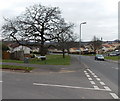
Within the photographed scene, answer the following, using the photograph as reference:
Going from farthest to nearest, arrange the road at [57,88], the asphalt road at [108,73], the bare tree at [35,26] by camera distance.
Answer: the bare tree at [35,26], the asphalt road at [108,73], the road at [57,88]

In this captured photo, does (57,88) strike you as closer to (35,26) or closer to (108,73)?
(108,73)

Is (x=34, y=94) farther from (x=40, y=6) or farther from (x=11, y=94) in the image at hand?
(x=40, y=6)

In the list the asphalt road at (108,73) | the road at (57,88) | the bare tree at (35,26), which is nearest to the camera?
the road at (57,88)

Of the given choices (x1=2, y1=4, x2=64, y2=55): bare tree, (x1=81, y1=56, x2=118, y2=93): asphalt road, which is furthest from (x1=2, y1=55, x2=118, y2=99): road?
(x1=2, y1=4, x2=64, y2=55): bare tree

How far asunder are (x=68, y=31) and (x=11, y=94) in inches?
1310

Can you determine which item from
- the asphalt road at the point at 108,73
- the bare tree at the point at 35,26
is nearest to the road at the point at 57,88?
the asphalt road at the point at 108,73

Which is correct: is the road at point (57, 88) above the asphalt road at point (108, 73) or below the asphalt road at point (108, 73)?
above

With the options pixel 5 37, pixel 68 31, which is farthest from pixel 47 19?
pixel 5 37

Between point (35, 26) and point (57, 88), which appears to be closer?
point (57, 88)

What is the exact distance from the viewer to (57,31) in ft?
129

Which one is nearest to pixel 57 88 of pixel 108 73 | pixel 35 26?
pixel 108 73

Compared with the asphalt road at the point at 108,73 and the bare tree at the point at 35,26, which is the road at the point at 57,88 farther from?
the bare tree at the point at 35,26

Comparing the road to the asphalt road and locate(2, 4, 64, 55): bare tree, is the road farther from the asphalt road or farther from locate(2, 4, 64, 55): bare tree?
locate(2, 4, 64, 55): bare tree

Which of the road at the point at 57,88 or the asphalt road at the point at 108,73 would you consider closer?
the road at the point at 57,88
